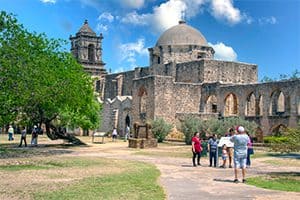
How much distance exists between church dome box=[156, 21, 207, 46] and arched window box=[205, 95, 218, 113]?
695 cm

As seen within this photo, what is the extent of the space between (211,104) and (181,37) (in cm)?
833

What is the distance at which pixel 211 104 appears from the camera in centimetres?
3778

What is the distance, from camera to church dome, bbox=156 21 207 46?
42500mm

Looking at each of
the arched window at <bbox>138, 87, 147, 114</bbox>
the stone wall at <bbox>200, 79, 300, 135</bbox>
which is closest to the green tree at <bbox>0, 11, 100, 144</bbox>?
the arched window at <bbox>138, 87, 147, 114</bbox>

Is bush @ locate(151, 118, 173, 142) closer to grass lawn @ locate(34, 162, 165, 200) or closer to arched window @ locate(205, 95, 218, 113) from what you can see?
arched window @ locate(205, 95, 218, 113)

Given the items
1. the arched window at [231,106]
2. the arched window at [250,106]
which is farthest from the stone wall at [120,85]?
the arched window at [250,106]

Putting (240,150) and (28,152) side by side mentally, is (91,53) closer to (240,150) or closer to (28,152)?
(28,152)

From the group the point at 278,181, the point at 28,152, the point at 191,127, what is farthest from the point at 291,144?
the point at 191,127

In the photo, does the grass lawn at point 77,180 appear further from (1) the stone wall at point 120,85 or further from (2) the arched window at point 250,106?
(1) the stone wall at point 120,85

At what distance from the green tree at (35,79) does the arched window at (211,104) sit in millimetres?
14579

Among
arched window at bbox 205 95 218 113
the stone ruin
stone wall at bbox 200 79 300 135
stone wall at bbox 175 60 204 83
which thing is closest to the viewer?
the stone ruin

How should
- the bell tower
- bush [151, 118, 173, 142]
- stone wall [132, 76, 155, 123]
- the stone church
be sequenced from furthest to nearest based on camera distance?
1. the bell tower
2. stone wall [132, 76, 155, 123]
3. the stone church
4. bush [151, 118, 173, 142]

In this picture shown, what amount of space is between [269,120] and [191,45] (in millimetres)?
13282

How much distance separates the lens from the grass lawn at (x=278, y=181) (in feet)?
33.6
